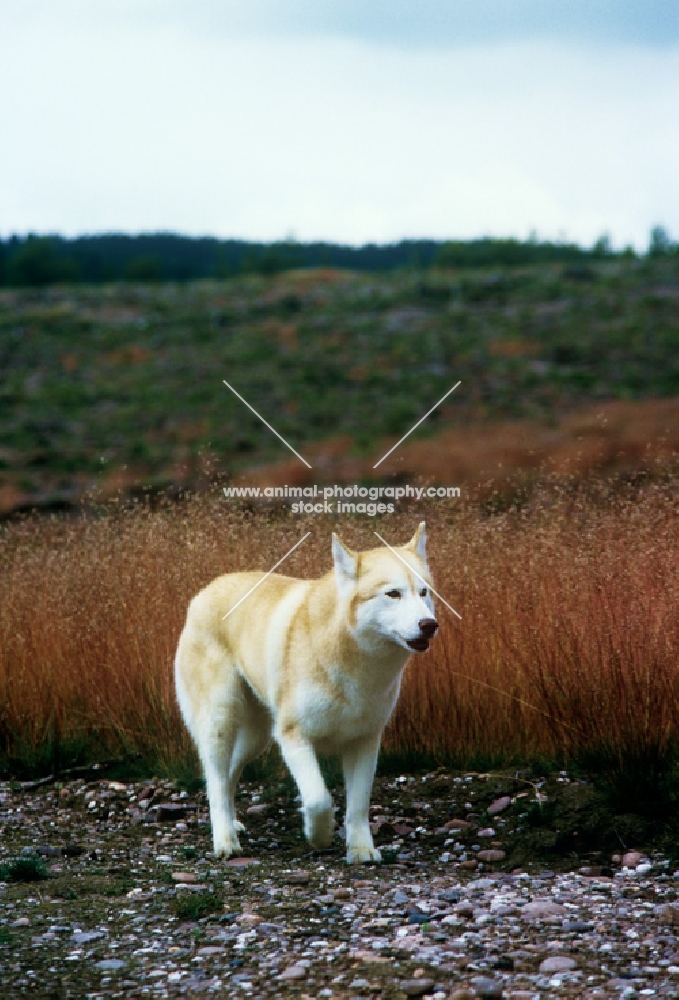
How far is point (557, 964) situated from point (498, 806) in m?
1.83

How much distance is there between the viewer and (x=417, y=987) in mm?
3643

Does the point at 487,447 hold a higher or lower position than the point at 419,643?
lower

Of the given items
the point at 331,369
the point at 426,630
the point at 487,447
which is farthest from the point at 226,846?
the point at 331,369

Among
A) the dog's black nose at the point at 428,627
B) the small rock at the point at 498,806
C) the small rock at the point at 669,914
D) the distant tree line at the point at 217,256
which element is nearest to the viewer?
the small rock at the point at 669,914

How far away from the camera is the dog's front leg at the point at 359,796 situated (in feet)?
17.0

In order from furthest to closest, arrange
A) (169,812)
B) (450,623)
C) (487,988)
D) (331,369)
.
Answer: (331,369) < (450,623) < (169,812) < (487,988)

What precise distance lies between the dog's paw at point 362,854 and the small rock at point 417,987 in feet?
4.79

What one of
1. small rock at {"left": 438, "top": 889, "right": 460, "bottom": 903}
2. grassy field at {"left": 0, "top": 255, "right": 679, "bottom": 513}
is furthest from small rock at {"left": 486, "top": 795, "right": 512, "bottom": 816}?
grassy field at {"left": 0, "top": 255, "right": 679, "bottom": 513}

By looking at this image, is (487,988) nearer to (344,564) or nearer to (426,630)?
(426,630)

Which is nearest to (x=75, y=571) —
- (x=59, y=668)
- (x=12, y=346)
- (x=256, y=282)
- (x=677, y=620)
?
(x=59, y=668)

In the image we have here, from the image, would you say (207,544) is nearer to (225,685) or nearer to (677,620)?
(225,685)

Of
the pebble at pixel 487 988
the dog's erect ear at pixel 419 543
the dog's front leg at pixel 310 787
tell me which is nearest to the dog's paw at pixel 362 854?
the dog's front leg at pixel 310 787

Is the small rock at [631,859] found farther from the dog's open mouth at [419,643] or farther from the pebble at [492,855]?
the dog's open mouth at [419,643]

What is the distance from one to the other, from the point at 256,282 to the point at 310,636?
4045 cm
